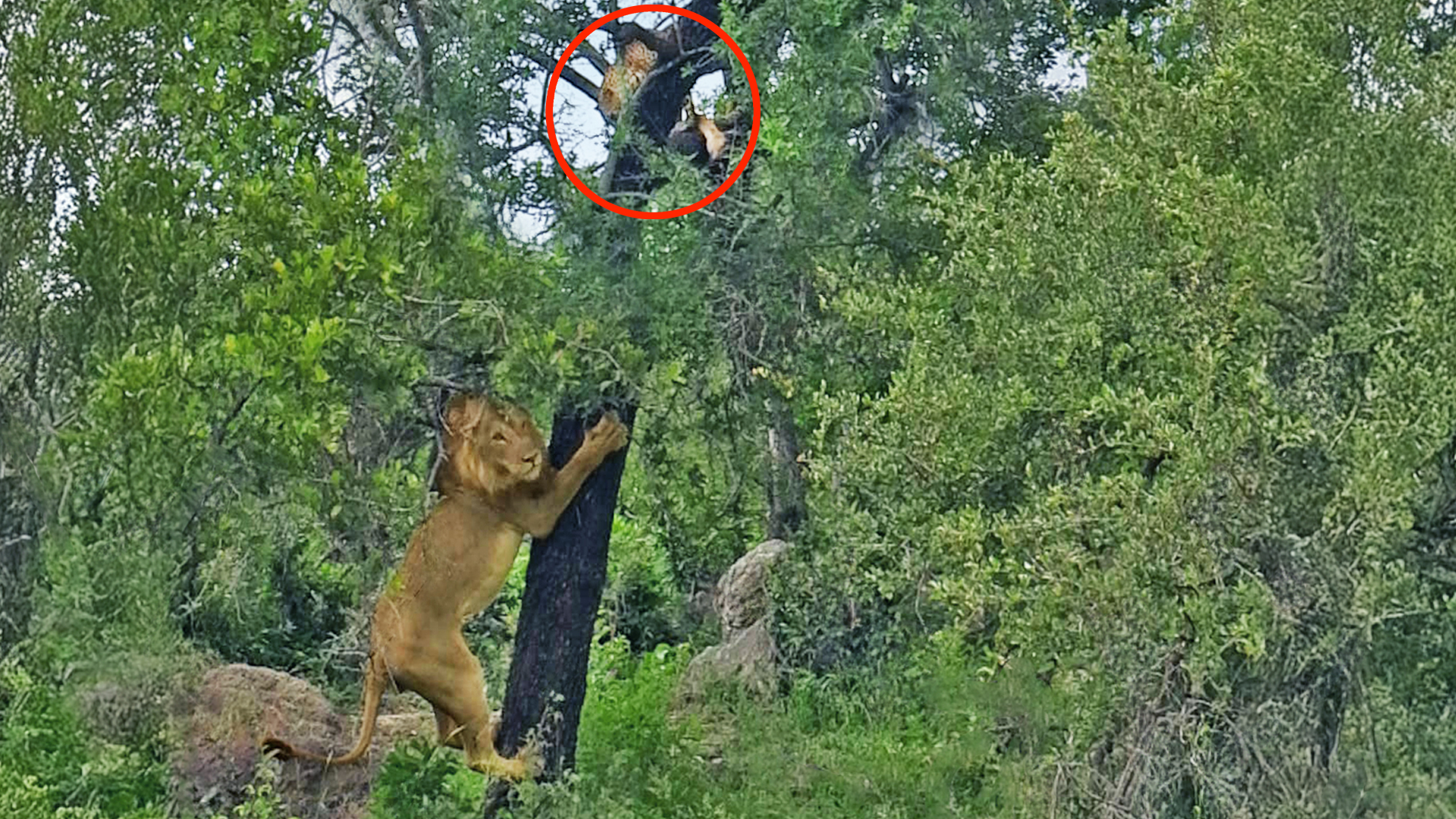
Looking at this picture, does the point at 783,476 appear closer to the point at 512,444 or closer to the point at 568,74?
the point at 512,444

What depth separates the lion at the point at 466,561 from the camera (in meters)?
5.64

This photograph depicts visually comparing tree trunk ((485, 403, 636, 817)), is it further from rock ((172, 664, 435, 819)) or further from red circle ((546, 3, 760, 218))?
red circle ((546, 3, 760, 218))

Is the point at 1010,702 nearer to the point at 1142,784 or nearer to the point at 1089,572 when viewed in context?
the point at 1142,784

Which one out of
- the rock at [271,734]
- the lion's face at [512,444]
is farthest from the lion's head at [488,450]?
the rock at [271,734]

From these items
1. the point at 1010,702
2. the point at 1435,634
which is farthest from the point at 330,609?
the point at 1435,634

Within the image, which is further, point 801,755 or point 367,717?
point 801,755

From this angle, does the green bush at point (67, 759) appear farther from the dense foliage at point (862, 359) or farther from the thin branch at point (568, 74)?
the thin branch at point (568, 74)

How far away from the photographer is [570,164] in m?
5.58

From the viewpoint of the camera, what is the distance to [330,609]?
7.74 m

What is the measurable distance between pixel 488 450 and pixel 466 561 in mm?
389

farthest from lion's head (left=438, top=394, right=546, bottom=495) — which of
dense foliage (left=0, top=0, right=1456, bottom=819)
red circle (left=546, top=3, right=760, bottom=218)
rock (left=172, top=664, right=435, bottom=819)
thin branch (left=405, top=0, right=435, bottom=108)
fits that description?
rock (left=172, top=664, right=435, bottom=819)

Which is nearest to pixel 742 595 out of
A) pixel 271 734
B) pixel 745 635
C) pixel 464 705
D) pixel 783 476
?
pixel 745 635

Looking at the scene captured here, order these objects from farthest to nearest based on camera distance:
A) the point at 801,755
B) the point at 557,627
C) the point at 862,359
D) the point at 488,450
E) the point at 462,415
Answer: the point at 801,755, the point at 557,627, the point at 862,359, the point at 488,450, the point at 462,415

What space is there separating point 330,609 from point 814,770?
2504 millimetres
